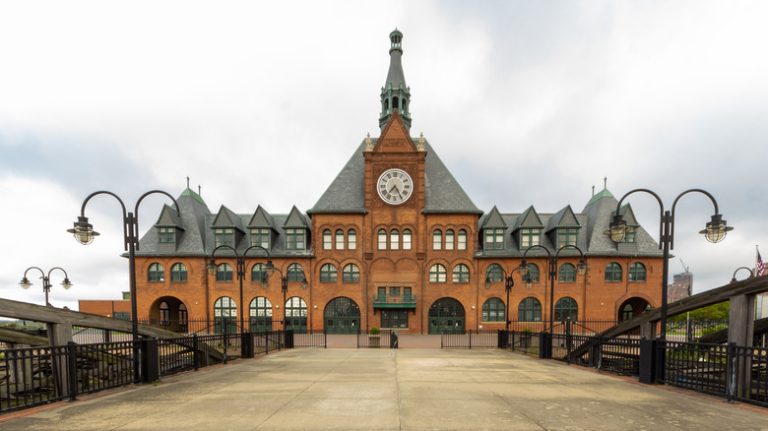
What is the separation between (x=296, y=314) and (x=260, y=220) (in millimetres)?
10611

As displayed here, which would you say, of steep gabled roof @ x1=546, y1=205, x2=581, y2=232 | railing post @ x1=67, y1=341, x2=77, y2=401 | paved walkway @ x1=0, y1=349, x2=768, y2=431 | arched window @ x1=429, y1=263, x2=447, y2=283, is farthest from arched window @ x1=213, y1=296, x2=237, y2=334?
steep gabled roof @ x1=546, y1=205, x2=581, y2=232

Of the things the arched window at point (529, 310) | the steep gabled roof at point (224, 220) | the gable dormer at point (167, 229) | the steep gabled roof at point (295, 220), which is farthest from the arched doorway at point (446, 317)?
the gable dormer at point (167, 229)

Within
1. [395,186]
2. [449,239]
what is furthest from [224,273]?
[449,239]

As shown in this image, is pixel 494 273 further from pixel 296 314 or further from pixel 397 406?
pixel 397 406

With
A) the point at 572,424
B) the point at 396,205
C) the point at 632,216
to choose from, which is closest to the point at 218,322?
the point at 396,205

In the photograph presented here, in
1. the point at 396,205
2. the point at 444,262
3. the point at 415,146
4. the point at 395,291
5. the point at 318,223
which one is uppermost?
the point at 415,146

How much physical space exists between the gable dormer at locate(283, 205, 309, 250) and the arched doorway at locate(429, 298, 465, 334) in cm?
1466

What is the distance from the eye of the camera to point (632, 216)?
95.1ft

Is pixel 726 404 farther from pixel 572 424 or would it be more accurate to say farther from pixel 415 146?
pixel 415 146

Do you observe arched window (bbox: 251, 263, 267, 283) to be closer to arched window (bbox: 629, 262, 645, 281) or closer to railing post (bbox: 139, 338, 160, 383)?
railing post (bbox: 139, 338, 160, 383)

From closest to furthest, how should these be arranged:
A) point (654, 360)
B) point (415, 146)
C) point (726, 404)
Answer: point (726, 404) → point (654, 360) → point (415, 146)

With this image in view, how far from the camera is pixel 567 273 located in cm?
2791

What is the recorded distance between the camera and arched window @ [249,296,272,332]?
28.3m

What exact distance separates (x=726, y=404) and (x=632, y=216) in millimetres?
28542
